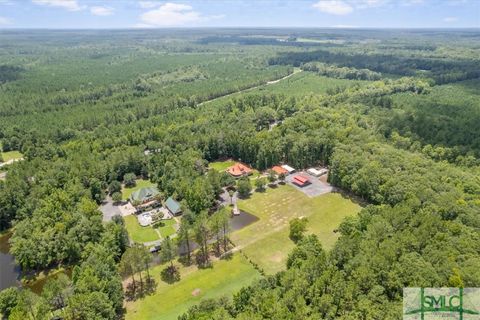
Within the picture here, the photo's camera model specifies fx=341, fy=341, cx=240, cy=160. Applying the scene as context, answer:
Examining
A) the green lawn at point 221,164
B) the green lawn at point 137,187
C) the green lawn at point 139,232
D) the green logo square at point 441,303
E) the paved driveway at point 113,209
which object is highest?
the green logo square at point 441,303

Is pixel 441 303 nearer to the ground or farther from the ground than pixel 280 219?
farther from the ground

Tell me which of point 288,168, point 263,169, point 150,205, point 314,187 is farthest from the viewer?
point 263,169

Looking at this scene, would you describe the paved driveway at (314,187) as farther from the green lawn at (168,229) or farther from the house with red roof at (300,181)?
the green lawn at (168,229)

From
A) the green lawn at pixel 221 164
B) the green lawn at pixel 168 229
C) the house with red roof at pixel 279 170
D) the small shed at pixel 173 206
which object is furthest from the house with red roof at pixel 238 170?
the green lawn at pixel 168 229

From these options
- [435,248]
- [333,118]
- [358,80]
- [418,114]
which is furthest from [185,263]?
[358,80]

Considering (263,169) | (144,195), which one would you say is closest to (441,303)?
(263,169)

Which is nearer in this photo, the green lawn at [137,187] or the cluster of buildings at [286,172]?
the green lawn at [137,187]

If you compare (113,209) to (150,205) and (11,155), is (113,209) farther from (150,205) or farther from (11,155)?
(11,155)
